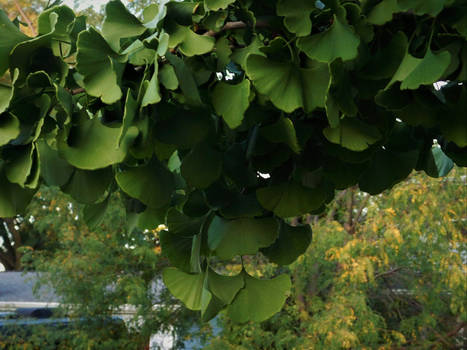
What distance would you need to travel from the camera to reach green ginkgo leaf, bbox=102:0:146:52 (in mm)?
670

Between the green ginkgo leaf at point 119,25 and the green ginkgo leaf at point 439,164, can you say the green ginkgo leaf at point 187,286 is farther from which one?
the green ginkgo leaf at point 439,164

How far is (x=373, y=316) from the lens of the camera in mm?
4340

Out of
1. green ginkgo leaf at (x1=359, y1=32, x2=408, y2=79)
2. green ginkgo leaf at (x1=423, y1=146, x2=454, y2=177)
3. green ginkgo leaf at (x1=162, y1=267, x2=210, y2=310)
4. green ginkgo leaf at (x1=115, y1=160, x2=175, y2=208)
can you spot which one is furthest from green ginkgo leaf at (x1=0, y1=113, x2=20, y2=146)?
green ginkgo leaf at (x1=423, y1=146, x2=454, y2=177)

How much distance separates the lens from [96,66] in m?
0.63

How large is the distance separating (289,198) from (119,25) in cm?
28

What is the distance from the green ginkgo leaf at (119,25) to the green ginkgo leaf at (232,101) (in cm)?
11

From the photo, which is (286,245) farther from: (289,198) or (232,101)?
(232,101)

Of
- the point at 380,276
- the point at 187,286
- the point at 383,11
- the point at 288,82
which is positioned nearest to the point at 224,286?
the point at 187,286

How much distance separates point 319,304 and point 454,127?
4.02 m

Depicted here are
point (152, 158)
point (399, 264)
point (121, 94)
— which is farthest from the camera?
point (399, 264)

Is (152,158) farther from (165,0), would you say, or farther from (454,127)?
(454,127)

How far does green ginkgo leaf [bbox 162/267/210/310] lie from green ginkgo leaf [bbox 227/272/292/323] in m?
0.04

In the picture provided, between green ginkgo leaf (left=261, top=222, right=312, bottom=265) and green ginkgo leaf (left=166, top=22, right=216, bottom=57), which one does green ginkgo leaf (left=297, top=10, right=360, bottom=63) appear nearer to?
green ginkgo leaf (left=166, top=22, right=216, bottom=57)

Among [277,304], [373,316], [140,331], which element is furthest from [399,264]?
[277,304]
